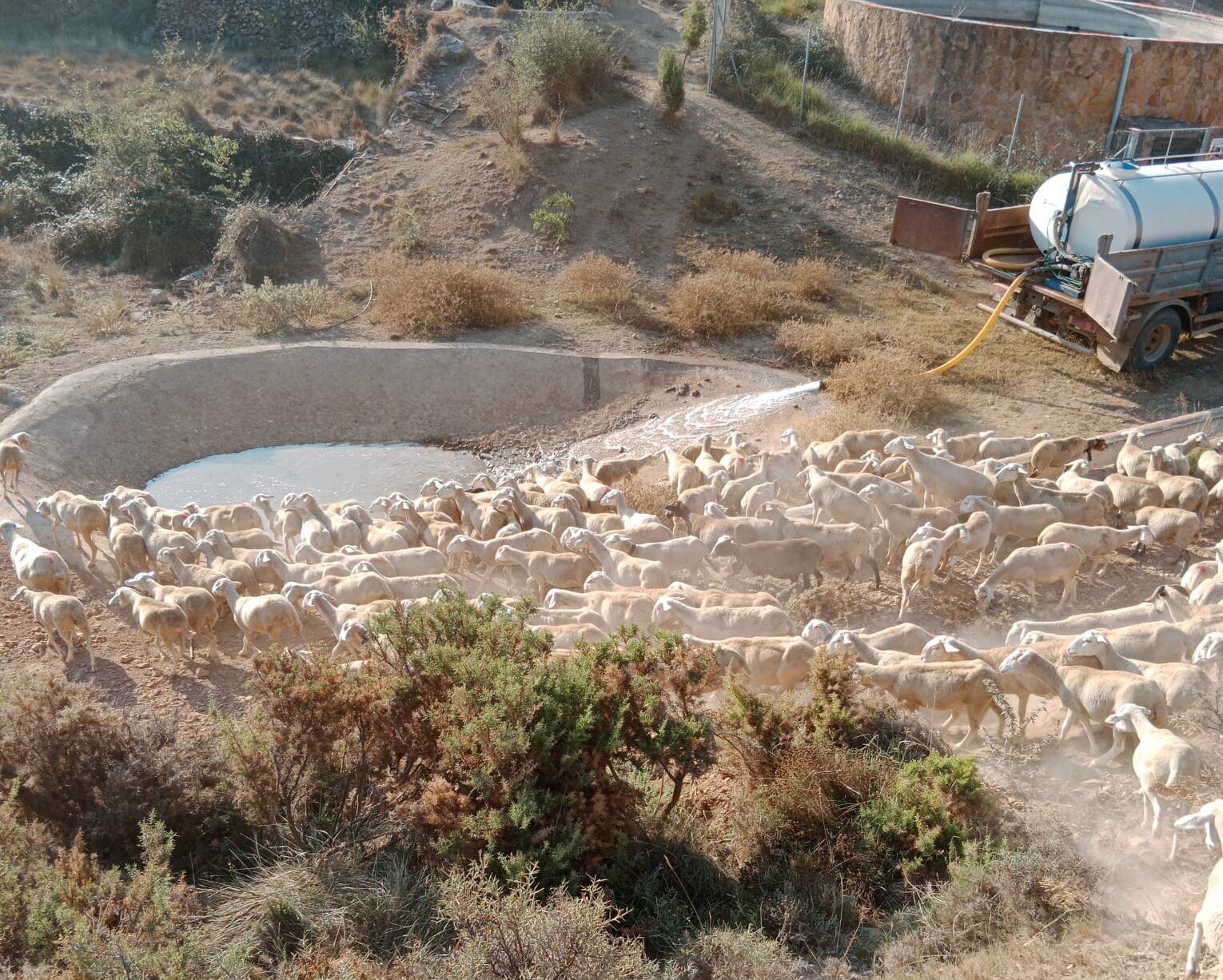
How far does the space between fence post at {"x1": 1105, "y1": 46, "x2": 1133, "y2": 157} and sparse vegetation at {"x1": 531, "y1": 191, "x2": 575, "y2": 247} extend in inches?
404

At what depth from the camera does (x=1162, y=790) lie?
18.8 feet

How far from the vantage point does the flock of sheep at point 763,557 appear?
6941 mm

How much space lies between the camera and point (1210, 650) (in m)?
6.90

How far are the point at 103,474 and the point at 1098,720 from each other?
39.6 ft

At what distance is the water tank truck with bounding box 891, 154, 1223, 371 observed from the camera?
13.0 meters

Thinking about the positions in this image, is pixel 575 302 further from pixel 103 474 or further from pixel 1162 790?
pixel 1162 790

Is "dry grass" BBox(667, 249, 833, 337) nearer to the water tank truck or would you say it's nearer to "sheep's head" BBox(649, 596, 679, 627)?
the water tank truck

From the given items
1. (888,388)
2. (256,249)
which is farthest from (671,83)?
(888,388)

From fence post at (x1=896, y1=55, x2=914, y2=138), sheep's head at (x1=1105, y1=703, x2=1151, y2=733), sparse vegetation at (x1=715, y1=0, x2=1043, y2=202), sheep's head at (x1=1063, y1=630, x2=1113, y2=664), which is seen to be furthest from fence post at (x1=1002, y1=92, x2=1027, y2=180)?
sheep's head at (x1=1105, y1=703, x2=1151, y2=733)

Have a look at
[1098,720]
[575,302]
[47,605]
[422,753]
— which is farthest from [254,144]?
[1098,720]

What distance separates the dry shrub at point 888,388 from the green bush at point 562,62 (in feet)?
34.3

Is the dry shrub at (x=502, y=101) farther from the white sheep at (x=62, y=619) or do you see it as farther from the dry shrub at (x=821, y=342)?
the white sheep at (x=62, y=619)

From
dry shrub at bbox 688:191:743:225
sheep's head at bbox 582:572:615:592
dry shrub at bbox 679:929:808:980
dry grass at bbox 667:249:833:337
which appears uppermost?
dry shrub at bbox 688:191:743:225

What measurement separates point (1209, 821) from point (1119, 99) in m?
18.5
